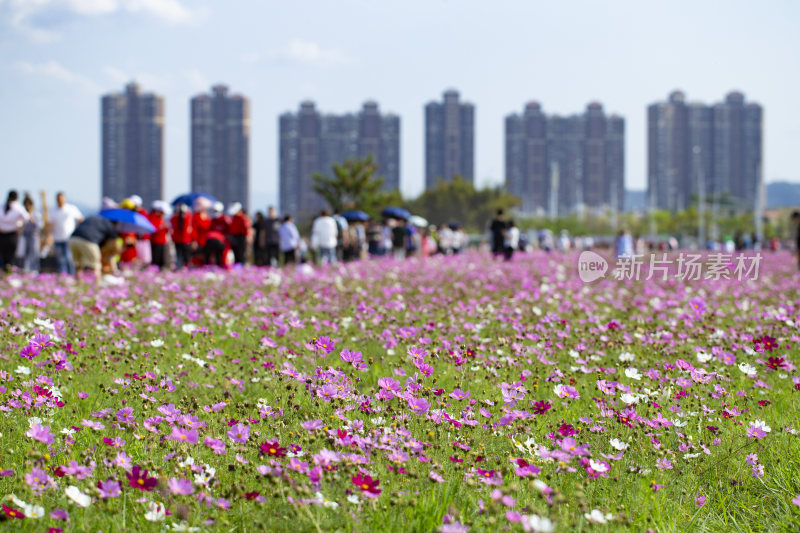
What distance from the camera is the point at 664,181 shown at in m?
142

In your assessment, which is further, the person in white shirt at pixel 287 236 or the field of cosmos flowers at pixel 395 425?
the person in white shirt at pixel 287 236

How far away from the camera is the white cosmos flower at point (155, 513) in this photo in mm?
2221

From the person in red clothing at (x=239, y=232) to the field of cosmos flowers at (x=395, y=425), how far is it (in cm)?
856

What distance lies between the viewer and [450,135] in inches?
5281

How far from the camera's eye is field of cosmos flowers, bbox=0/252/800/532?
7.84ft

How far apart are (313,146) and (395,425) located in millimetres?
130768

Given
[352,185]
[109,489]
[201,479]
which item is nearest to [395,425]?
[201,479]

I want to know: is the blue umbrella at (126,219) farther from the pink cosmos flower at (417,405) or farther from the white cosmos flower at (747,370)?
the white cosmos flower at (747,370)

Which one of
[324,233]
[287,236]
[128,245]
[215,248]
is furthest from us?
[287,236]

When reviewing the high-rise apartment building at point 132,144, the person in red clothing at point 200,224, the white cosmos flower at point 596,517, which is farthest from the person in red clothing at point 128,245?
the high-rise apartment building at point 132,144

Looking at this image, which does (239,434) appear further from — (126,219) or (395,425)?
(126,219)

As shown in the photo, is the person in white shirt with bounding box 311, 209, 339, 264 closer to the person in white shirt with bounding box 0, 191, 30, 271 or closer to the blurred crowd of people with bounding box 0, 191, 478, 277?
the blurred crowd of people with bounding box 0, 191, 478, 277

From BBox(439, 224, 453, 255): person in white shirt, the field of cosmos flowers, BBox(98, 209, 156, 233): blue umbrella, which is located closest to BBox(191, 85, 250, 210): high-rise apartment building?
BBox(439, 224, 453, 255): person in white shirt

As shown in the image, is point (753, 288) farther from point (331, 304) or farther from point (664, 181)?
point (664, 181)
